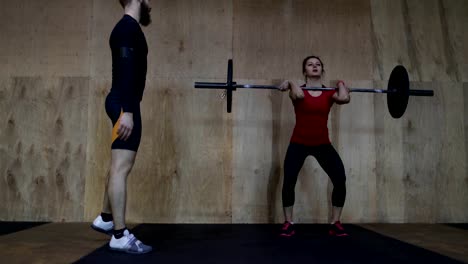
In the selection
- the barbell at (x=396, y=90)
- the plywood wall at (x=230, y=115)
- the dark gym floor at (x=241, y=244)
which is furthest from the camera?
the plywood wall at (x=230, y=115)

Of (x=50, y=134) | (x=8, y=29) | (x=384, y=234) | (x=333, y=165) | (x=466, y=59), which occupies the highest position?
(x=8, y=29)

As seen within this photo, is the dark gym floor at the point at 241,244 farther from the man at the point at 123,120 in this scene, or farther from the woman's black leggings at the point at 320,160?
the woman's black leggings at the point at 320,160

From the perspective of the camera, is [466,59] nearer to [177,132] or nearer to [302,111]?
[302,111]

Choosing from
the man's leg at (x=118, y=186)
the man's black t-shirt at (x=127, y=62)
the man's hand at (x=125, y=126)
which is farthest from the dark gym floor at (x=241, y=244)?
the man's black t-shirt at (x=127, y=62)

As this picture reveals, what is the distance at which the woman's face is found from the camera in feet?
8.95

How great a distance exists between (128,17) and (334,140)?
198 centimetres

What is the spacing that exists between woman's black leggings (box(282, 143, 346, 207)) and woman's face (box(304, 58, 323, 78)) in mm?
544

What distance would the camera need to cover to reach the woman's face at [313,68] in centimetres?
273

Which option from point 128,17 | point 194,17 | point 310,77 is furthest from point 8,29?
point 310,77

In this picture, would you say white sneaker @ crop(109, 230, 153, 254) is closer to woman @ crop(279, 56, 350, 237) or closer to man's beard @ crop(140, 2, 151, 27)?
woman @ crop(279, 56, 350, 237)

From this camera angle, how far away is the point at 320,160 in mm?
2592

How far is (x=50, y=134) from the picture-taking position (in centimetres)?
308

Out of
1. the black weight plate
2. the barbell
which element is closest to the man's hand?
the barbell

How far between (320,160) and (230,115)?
902mm
